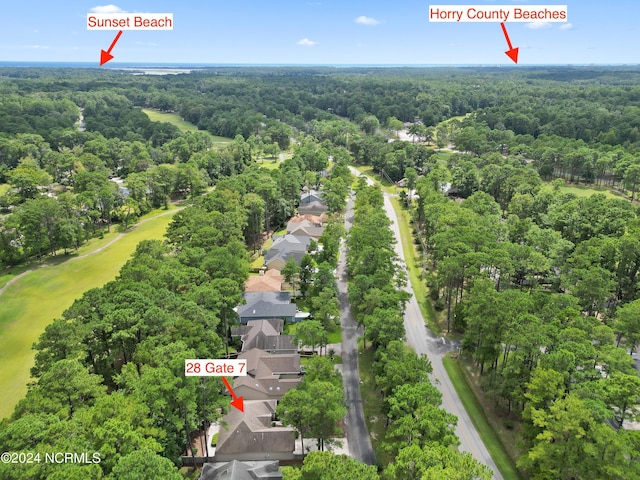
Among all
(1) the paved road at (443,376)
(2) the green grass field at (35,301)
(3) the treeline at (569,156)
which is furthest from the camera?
(3) the treeline at (569,156)

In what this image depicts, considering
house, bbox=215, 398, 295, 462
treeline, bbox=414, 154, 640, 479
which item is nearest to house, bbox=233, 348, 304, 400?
house, bbox=215, 398, 295, 462

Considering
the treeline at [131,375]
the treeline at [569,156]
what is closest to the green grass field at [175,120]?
the treeline at [569,156]

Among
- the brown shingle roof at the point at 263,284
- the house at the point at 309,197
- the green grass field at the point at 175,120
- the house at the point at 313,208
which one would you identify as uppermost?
the green grass field at the point at 175,120

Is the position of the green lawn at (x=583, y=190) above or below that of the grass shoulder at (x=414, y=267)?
above

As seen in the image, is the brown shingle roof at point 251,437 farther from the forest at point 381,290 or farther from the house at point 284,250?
the house at point 284,250

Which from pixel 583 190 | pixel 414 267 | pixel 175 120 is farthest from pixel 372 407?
pixel 175 120

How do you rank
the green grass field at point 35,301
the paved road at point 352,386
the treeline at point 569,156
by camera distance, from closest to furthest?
1. the paved road at point 352,386
2. the green grass field at point 35,301
3. the treeline at point 569,156

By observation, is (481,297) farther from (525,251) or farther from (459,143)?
(459,143)
